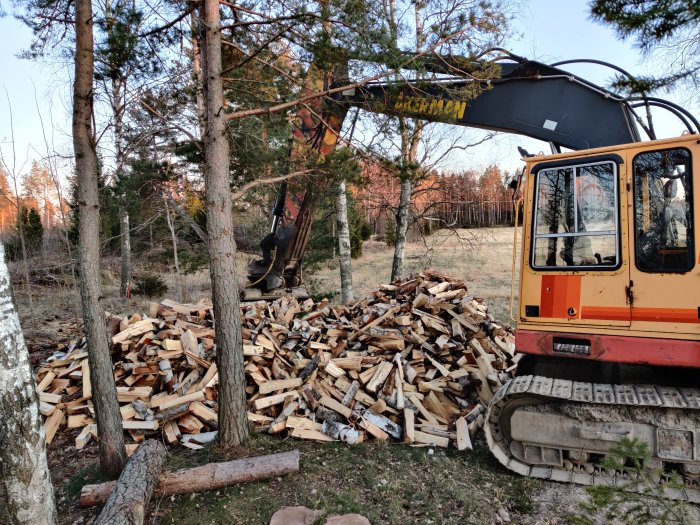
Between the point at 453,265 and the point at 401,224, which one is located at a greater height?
the point at 401,224

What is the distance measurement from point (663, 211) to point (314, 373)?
418cm

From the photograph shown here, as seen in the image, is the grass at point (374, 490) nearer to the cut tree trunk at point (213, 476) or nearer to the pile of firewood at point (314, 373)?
the cut tree trunk at point (213, 476)

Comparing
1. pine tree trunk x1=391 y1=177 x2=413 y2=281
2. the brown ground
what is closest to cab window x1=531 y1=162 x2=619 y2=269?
the brown ground

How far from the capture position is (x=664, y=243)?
12.4ft

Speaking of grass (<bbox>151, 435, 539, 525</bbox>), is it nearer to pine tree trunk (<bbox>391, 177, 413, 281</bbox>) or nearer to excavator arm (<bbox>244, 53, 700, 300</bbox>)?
excavator arm (<bbox>244, 53, 700, 300</bbox>)

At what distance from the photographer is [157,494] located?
3607 millimetres

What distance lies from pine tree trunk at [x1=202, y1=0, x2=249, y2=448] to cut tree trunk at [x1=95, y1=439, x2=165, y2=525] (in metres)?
0.70

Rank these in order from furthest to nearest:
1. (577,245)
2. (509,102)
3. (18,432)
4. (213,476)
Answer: (509,102) → (577,245) → (213,476) → (18,432)

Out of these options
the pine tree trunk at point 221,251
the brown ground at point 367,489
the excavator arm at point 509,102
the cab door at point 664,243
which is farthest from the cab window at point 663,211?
the pine tree trunk at point 221,251

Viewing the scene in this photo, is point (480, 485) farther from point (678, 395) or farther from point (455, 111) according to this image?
point (455, 111)

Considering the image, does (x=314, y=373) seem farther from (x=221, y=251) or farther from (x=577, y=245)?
(x=577, y=245)

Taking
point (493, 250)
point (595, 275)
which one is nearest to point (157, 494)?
point (595, 275)

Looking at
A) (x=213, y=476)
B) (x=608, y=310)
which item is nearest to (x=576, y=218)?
(x=608, y=310)

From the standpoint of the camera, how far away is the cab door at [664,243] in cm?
369
